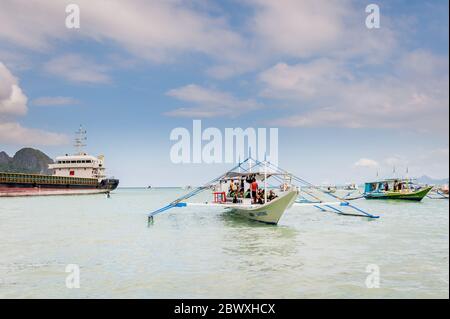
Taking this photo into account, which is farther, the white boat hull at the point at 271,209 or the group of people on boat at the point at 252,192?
the group of people on boat at the point at 252,192

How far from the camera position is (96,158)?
9875 cm

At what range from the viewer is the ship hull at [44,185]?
70812mm

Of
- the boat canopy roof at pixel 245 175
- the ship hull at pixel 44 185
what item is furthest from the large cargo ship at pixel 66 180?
the boat canopy roof at pixel 245 175

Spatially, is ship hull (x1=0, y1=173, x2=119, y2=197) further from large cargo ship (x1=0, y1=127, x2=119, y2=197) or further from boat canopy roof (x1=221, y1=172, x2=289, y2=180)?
boat canopy roof (x1=221, y1=172, x2=289, y2=180)

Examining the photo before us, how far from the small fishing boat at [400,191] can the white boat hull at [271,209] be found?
4185 cm

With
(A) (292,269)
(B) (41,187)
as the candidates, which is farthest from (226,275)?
(B) (41,187)

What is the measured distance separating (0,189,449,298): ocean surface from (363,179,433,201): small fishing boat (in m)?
37.8

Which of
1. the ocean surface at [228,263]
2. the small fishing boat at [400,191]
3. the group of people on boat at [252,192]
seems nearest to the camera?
the ocean surface at [228,263]

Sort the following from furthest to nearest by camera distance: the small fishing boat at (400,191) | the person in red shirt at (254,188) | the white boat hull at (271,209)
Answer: the small fishing boat at (400,191), the person in red shirt at (254,188), the white boat hull at (271,209)

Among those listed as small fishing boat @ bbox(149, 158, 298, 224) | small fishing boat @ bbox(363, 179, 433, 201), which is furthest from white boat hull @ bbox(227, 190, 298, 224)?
small fishing boat @ bbox(363, 179, 433, 201)

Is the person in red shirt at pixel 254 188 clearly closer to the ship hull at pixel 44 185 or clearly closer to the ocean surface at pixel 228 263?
the ocean surface at pixel 228 263

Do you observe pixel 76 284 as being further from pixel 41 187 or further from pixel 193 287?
pixel 41 187
